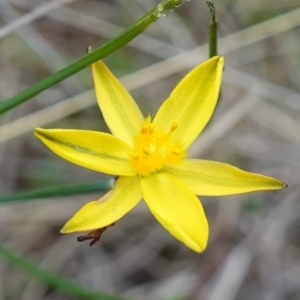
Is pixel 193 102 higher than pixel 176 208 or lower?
higher

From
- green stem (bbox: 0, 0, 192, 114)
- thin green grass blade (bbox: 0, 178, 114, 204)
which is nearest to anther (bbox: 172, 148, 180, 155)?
thin green grass blade (bbox: 0, 178, 114, 204)

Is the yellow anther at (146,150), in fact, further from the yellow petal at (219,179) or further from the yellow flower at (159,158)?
the yellow petal at (219,179)

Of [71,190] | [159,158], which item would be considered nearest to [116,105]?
[159,158]

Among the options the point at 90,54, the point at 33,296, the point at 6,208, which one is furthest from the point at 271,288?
the point at 90,54

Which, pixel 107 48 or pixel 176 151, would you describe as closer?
pixel 107 48

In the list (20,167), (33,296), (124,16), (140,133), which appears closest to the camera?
(140,133)

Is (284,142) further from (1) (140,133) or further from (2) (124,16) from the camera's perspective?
(1) (140,133)

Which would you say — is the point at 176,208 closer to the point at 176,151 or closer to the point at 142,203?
the point at 176,151
